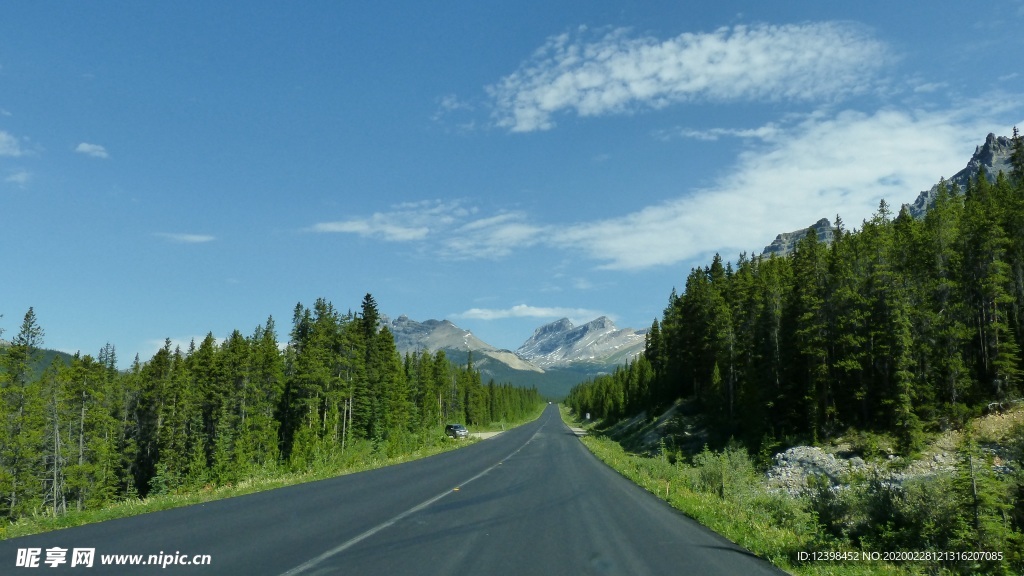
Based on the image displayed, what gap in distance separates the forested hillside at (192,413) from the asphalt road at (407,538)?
24.8m

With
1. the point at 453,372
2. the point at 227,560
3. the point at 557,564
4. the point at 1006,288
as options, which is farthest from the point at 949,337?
the point at 453,372

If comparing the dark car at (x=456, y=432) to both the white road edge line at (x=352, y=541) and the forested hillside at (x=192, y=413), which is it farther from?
the white road edge line at (x=352, y=541)

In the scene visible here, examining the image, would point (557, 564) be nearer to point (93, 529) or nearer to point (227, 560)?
point (227, 560)

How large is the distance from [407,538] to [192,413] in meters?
57.4

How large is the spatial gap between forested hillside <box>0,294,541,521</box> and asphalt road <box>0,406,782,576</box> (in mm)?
24808

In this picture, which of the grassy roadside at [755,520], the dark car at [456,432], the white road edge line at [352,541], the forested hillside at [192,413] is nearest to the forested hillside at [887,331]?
the grassy roadside at [755,520]

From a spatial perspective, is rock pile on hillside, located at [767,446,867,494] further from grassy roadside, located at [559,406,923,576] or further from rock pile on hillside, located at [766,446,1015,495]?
grassy roadside, located at [559,406,923,576]

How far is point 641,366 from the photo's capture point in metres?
105

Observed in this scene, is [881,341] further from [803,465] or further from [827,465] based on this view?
[803,465]

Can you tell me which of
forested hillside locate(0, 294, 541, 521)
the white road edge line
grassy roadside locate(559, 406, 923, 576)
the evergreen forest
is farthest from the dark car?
the white road edge line

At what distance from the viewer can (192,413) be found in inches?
2275

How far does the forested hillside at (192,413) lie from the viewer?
147 feet

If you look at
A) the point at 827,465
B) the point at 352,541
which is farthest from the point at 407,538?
the point at 827,465

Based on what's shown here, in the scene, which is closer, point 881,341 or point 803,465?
point 803,465
